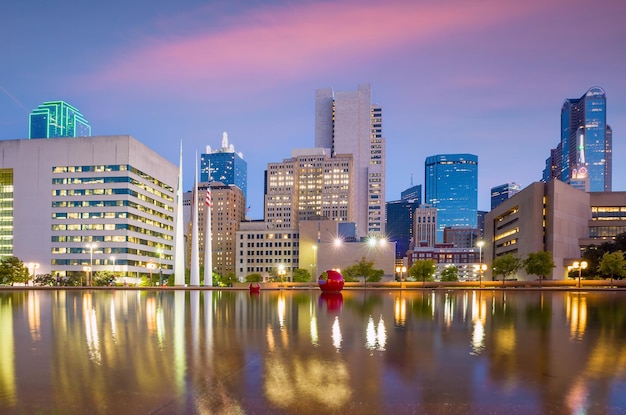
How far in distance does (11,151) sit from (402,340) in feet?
479

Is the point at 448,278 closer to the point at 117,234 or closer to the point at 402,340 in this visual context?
the point at 117,234

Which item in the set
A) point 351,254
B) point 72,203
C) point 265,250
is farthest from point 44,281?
point 265,250

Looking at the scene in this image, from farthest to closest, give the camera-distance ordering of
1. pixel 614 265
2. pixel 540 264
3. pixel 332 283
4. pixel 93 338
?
pixel 540 264
pixel 614 265
pixel 332 283
pixel 93 338

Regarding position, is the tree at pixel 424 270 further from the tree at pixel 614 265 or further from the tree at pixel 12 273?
the tree at pixel 12 273

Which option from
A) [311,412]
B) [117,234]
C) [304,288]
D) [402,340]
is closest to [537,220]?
[304,288]

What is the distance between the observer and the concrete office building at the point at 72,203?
417 ft

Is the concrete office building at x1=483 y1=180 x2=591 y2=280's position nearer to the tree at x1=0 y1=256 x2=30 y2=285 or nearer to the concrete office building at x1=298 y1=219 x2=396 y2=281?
the concrete office building at x1=298 y1=219 x2=396 y2=281

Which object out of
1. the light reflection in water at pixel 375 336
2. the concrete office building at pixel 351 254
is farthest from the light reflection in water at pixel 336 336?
the concrete office building at pixel 351 254

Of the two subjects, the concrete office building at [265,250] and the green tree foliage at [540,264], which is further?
the concrete office building at [265,250]

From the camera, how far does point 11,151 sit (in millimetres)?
133375

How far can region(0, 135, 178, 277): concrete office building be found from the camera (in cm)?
12706

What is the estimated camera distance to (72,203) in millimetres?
130000

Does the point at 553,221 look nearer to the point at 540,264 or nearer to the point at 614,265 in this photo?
the point at 540,264

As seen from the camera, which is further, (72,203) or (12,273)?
(72,203)
